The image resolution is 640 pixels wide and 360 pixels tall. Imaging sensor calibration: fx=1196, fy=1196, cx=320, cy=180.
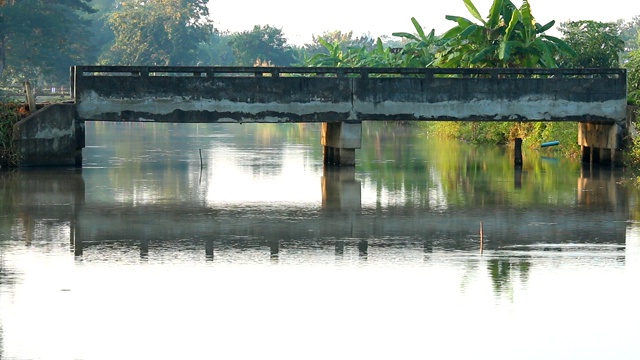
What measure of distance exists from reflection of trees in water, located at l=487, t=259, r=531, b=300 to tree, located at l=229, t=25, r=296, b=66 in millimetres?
120689

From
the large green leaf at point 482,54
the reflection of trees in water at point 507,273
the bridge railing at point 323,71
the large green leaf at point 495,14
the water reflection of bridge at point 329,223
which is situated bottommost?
the reflection of trees in water at point 507,273

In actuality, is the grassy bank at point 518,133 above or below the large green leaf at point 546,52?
below

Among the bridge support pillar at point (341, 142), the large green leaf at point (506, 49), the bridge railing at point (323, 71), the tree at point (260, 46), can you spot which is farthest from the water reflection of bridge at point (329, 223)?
the tree at point (260, 46)

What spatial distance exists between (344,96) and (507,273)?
2008 centimetres

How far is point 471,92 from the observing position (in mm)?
37938

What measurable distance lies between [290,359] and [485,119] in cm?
2639

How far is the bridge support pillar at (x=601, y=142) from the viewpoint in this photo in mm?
38781

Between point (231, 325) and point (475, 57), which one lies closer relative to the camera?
point (231, 325)

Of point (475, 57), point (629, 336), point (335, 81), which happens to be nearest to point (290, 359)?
point (629, 336)

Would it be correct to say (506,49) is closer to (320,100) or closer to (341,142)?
(341,142)

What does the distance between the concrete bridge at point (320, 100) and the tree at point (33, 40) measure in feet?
155

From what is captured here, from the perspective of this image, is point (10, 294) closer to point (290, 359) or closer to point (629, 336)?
point (290, 359)

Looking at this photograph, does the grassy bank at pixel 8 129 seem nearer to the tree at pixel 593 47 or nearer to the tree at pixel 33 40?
the tree at pixel 593 47

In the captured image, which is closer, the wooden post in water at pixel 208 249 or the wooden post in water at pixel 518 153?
the wooden post in water at pixel 208 249
